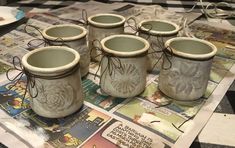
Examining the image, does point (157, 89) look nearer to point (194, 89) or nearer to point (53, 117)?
point (194, 89)

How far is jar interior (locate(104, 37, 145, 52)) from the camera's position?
0.52 m

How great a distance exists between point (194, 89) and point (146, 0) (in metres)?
0.67

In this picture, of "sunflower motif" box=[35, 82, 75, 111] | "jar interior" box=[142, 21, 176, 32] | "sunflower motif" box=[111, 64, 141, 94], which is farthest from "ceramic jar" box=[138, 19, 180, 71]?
"sunflower motif" box=[35, 82, 75, 111]

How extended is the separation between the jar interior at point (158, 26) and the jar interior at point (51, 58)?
195 millimetres

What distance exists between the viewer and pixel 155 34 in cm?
56

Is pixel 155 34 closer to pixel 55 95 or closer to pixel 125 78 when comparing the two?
pixel 125 78

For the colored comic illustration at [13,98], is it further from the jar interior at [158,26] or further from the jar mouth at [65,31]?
the jar interior at [158,26]

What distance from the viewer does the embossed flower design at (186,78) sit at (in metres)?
0.48

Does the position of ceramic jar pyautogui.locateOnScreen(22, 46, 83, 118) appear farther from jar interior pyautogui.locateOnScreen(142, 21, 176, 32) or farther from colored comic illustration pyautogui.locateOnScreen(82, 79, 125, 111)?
jar interior pyautogui.locateOnScreen(142, 21, 176, 32)

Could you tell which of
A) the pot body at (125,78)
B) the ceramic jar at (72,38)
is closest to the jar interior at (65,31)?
the ceramic jar at (72,38)

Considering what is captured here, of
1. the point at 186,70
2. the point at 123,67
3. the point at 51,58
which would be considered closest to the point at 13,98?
the point at 51,58

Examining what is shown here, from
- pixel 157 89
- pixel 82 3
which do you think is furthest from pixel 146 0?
pixel 157 89

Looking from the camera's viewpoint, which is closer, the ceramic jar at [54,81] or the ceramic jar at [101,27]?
the ceramic jar at [54,81]

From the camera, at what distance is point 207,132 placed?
46 cm
